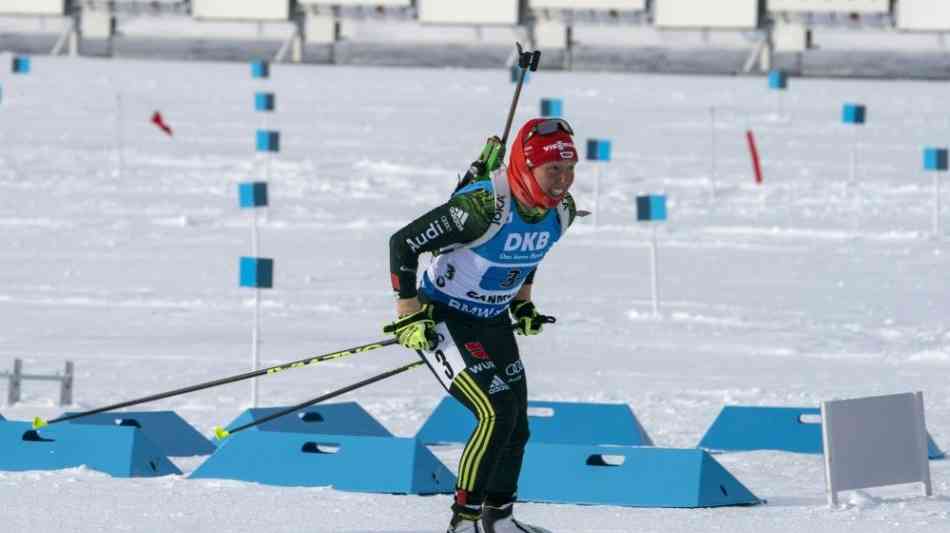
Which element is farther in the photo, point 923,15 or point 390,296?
point 923,15

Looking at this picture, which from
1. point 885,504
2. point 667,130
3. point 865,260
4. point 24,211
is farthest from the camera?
point 667,130

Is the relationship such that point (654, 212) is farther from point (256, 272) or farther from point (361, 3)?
point (361, 3)

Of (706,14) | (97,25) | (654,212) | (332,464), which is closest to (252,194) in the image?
(654,212)

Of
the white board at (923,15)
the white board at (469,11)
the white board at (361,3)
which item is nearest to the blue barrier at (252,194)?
the white board at (923,15)

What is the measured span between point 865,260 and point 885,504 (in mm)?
9202

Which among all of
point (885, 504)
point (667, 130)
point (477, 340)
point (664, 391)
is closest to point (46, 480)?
point (477, 340)

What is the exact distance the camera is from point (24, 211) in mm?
18328

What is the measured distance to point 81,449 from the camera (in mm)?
7273

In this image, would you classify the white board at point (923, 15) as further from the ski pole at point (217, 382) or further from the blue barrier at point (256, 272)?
the ski pole at point (217, 382)

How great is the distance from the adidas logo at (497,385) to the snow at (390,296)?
0.78 metres

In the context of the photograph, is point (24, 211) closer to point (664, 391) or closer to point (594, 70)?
point (664, 391)

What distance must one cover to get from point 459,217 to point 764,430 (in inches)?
118

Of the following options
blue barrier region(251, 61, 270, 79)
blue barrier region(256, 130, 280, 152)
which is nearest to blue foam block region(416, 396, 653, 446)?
blue barrier region(256, 130, 280, 152)

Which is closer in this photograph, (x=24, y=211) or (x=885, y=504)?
(x=885, y=504)
